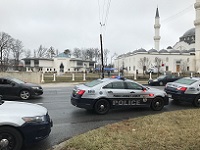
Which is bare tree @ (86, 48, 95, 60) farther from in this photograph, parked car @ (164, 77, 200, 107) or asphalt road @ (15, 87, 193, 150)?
asphalt road @ (15, 87, 193, 150)

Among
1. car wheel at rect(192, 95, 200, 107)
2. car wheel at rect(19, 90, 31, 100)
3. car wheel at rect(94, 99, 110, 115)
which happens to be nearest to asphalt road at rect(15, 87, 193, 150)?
car wheel at rect(94, 99, 110, 115)

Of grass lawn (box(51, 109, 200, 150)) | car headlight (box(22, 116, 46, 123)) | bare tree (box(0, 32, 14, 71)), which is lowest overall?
grass lawn (box(51, 109, 200, 150))

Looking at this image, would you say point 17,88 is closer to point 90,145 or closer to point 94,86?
point 94,86

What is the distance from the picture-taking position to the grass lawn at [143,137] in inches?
183

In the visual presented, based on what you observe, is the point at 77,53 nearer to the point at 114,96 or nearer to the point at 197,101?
the point at 197,101

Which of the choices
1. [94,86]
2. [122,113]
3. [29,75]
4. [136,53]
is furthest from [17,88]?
[136,53]

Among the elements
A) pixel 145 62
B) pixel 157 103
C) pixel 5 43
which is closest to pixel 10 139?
pixel 157 103

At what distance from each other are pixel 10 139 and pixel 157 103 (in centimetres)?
691

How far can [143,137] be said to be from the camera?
521 centimetres

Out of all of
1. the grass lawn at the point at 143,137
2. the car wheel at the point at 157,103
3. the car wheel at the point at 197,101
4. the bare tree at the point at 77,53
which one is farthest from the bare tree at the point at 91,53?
the grass lawn at the point at 143,137

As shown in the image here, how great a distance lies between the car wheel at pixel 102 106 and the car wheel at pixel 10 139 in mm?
4404

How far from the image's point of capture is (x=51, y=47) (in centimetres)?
11525

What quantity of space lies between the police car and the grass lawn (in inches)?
83.3

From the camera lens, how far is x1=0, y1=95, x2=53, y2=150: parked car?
4.42 m
